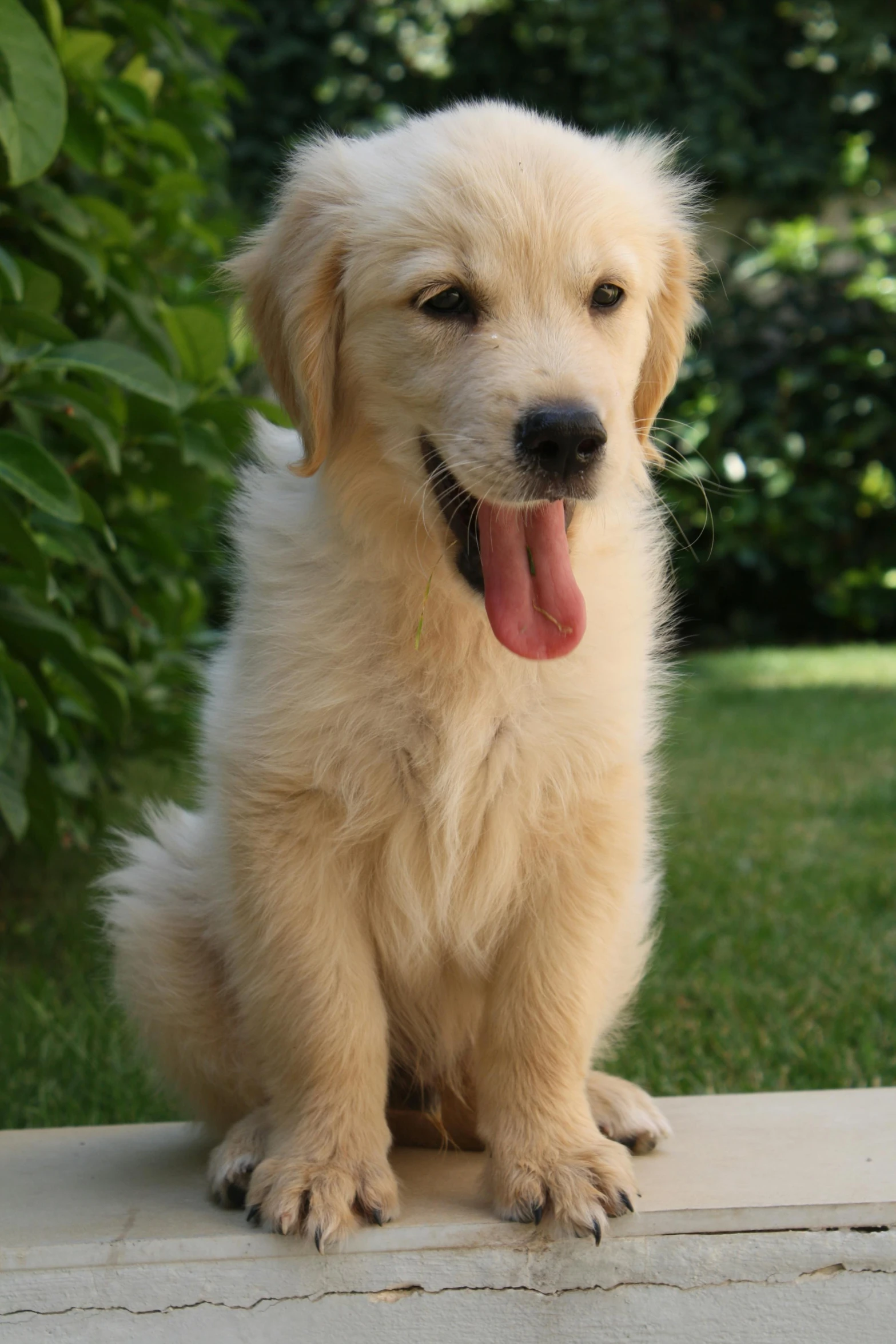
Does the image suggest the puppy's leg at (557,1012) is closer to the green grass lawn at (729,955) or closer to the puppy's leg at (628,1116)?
the puppy's leg at (628,1116)

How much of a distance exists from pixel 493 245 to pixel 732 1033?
2259 mm

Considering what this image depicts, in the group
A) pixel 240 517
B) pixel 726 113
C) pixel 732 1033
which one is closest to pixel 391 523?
pixel 240 517

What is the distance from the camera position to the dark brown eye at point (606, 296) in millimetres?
2326

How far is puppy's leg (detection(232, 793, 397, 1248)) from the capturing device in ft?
7.25

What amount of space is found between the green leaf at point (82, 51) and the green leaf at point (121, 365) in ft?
2.67

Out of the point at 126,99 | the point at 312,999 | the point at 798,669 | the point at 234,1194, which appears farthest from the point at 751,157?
the point at 234,1194

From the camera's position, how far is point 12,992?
4031 millimetres

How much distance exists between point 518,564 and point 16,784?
1.35 meters

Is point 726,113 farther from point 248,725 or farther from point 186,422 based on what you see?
point 248,725

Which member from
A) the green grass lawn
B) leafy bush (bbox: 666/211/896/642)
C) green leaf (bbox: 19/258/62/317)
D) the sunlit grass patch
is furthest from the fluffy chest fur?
leafy bush (bbox: 666/211/896/642)

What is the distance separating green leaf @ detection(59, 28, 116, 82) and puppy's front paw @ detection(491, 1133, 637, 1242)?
8.33ft

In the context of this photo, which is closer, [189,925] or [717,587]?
[189,925]

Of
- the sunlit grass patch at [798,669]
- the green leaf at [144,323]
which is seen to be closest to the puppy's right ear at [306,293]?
the green leaf at [144,323]

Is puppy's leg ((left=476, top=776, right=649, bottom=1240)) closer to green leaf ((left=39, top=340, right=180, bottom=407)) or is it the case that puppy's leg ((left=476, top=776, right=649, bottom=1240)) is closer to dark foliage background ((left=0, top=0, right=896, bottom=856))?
green leaf ((left=39, top=340, right=180, bottom=407))
